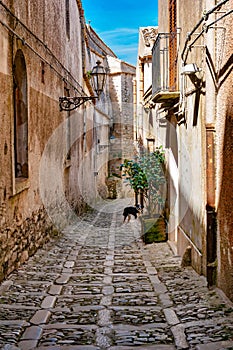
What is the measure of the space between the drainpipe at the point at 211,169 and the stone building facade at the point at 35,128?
2.79m

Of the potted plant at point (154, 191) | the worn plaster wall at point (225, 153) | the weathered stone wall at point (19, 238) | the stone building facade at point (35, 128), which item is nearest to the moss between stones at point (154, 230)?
the potted plant at point (154, 191)

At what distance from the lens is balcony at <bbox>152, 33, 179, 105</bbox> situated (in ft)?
30.1

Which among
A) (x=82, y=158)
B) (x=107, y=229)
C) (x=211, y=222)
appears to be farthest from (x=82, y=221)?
(x=211, y=222)

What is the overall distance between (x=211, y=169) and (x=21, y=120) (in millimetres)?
3709

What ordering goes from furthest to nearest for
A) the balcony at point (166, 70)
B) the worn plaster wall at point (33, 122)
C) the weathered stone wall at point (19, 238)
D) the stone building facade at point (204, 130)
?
1. the balcony at point (166, 70)
2. the worn plaster wall at point (33, 122)
3. the weathered stone wall at point (19, 238)
4. the stone building facade at point (204, 130)

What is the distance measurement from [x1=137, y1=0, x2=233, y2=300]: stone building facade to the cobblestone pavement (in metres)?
0.46

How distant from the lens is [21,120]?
7902mm

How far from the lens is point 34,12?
855 centimetres

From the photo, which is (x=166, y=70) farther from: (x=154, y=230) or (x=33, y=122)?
(x=154, y=230)

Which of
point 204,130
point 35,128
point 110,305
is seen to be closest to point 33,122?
point 35,128

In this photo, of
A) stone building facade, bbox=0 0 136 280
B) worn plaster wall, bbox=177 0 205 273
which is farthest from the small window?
worn plaster wall, bbox=177 0 205 273

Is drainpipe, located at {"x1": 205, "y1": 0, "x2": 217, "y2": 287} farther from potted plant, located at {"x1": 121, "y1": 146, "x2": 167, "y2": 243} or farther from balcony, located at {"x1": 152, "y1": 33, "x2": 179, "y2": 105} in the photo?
potted plant, located at {"x1": 121, "y1": 146, "x2": 167, "y2": 243}

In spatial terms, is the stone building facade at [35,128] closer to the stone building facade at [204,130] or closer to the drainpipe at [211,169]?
the stone building facade at [204,130]

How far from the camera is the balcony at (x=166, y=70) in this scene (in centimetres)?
916
